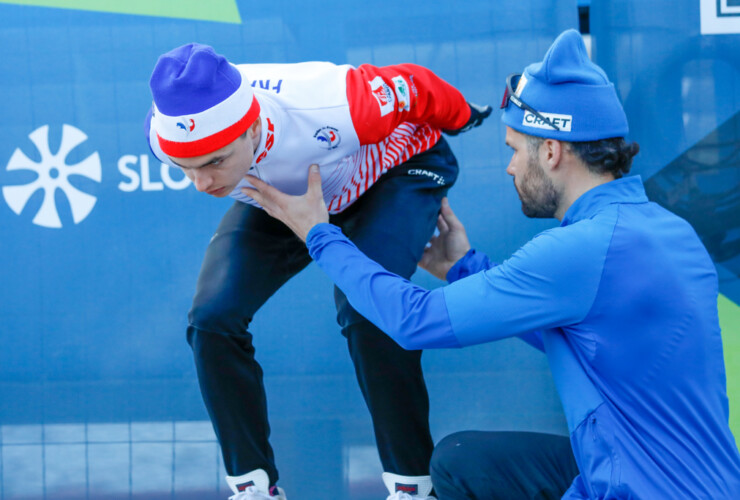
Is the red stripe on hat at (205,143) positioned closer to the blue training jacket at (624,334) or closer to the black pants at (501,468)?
the blue training jacket at (624,334)

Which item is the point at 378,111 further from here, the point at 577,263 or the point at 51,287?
the point at 51,287

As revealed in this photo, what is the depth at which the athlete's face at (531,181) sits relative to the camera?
156 cm

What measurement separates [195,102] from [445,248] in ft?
2.48

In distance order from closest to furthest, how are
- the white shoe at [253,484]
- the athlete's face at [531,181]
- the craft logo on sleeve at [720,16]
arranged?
the athlete's face at [531,181]
the white shoe at [253,484]
the craft logo on sleeve at [720,16]

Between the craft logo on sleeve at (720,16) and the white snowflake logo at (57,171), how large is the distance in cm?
205

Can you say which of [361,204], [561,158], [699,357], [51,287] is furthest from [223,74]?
[51,287]

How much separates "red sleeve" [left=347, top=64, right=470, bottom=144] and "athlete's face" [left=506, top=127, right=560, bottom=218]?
0.33 m

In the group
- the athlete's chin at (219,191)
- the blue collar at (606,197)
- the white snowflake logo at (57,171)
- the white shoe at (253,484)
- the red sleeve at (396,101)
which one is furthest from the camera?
the white snowflake logo at (57,171)

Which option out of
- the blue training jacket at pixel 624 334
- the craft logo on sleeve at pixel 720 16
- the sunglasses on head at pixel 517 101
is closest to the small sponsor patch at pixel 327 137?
the sunglasses on head at pixel 517 101

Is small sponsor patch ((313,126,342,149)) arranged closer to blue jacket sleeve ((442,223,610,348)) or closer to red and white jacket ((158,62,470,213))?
red and white jacket ((158,62,470,213))

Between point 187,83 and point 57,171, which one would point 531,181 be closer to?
point 187,83

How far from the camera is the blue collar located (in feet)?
4.78

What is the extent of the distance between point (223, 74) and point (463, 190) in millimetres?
1222

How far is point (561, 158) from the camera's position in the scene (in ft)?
5.05
